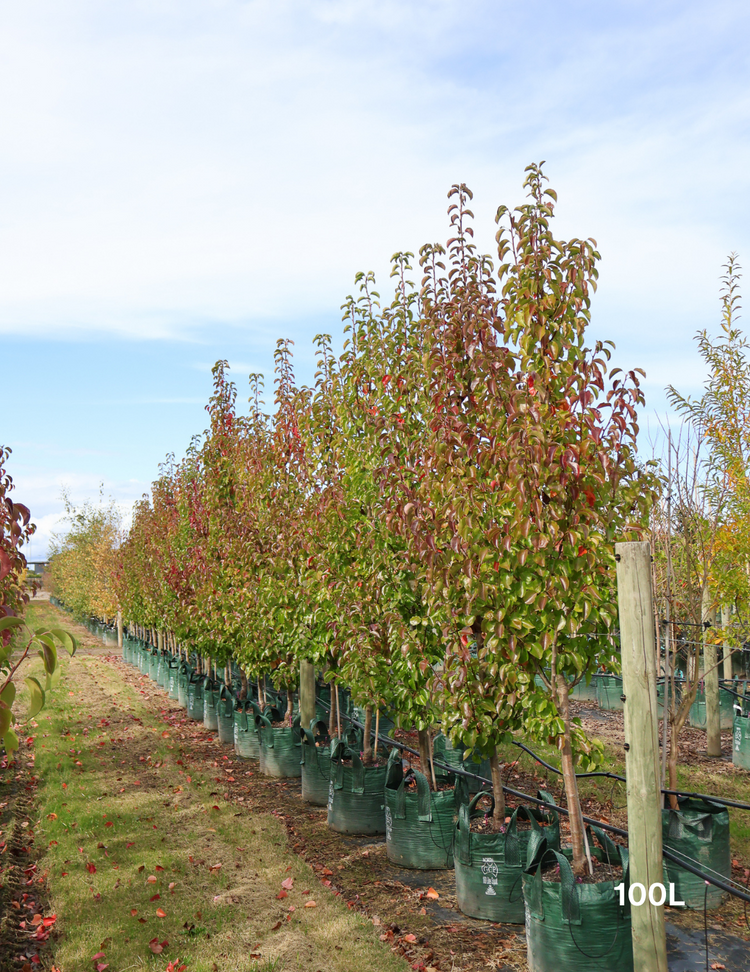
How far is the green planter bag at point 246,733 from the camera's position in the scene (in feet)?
34.9

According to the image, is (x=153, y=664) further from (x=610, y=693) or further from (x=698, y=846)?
(x=698, y=846)

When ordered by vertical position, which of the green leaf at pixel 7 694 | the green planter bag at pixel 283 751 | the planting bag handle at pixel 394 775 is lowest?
the green planter bag at pixel 283 751

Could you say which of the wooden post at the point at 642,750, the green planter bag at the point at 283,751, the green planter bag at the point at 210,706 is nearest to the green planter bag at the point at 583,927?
the wooden post at the point at 642,750

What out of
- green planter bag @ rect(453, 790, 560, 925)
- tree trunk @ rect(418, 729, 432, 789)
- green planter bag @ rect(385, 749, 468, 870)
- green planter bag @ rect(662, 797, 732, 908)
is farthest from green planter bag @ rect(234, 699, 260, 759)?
green planter bag @ rect(662, 797, 732, 908)

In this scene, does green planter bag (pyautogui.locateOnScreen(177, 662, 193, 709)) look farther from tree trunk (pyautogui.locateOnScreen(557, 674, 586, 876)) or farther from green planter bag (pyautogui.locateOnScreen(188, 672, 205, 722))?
tree trunk (pyautogui.locateOnScreen(557, 674, 586, 876))

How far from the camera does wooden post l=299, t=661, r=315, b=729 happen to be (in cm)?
940

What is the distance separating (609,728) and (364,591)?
7733 millimetres

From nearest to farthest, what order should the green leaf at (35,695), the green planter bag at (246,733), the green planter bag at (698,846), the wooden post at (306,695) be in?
the green leaf at (35,695) → the green planter bag at (698,846) → the wooden post at (306,695) → the green planter bag at (246,733)

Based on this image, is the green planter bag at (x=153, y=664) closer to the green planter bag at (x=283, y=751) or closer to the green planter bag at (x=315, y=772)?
the green planter bag at (x=283, y=751)

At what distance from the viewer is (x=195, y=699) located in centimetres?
1427

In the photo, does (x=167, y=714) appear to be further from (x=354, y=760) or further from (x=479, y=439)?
(x=479, y=439)

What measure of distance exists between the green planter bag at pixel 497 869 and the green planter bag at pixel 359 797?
1.99 m

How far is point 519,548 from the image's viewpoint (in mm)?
4707

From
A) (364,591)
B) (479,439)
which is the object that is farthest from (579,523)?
(364,591)
